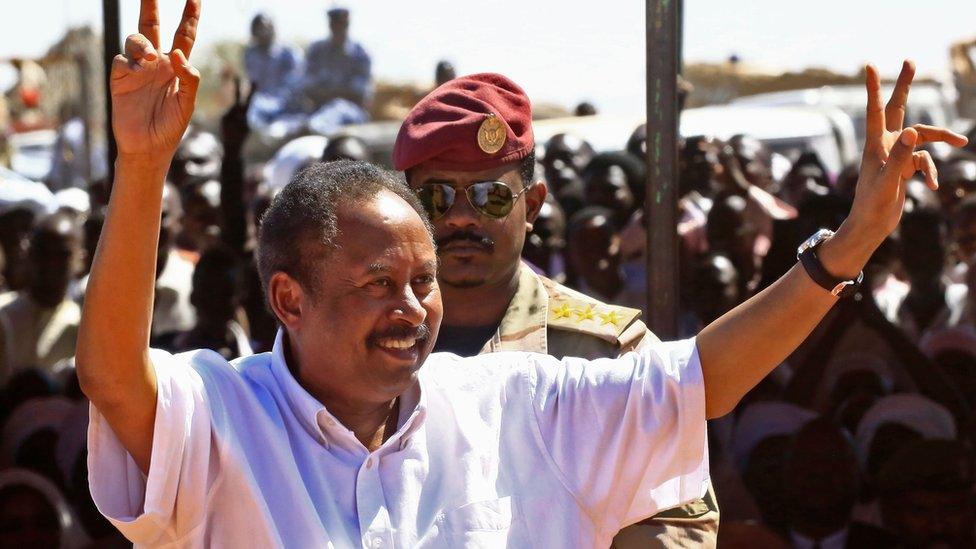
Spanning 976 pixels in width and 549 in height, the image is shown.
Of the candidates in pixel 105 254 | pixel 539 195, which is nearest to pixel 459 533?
pixel 105 254

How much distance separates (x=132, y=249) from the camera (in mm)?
2154

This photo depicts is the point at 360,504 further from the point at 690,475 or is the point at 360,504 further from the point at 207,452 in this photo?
the point at 690,475

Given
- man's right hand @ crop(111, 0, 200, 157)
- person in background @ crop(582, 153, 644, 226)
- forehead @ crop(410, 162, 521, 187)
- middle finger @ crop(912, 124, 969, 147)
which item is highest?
man's right hand @ crop(111, 0, 200, 157)

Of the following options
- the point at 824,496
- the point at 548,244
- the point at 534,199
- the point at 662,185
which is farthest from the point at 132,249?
the point at 548,244

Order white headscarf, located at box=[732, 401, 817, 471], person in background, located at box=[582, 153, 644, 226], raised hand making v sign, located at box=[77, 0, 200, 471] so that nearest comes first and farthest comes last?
raised hand making v sign, located at box=[77, 0, 200, 471], white headscarf, located at box=[732, 401, 817, 471], person in background, located at box=[582, 153, 644, 226]

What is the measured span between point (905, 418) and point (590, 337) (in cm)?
211

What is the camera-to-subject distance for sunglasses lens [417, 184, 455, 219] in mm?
3377

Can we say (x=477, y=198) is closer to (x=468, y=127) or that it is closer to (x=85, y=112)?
(x=468, y=127)

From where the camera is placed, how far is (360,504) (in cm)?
231

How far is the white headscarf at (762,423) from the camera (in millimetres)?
5043

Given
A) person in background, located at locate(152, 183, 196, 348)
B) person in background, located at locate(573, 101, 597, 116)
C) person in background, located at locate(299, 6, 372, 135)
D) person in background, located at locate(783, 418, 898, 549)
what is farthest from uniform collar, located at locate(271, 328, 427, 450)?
person in background, located at locate(299, 6, 372, 135)

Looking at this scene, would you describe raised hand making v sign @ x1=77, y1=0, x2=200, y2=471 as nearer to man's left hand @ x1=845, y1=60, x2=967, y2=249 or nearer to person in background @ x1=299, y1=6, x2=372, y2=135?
man's left hand @ x1=845, y1=60, x2=967, y2=249

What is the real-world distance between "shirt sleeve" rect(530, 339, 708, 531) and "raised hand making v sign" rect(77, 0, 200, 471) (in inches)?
25.8

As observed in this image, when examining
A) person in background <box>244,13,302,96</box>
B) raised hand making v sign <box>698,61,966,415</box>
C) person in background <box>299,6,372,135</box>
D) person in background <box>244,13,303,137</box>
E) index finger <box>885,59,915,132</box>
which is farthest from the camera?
person in background <box>244,13,302,96</box>
